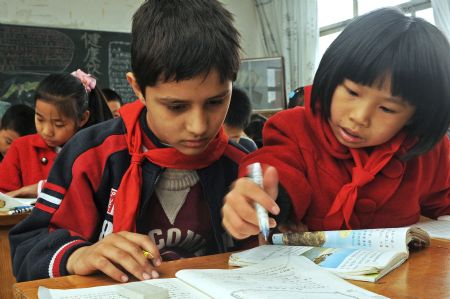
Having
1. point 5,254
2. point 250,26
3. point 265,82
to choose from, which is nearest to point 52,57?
point 265,82

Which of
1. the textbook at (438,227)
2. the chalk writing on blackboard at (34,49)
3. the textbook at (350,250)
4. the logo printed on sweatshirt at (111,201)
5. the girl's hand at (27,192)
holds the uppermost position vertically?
the chalk writing on blackboard at (34,49)

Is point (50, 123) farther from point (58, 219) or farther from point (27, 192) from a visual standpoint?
point (58, 219)

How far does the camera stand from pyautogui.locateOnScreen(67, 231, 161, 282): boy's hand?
70 centimetres

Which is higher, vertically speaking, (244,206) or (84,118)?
(84,118)

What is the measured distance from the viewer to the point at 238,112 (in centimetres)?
280

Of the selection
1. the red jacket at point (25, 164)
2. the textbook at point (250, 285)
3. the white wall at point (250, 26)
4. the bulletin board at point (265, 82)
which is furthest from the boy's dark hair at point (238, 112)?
the white wall at point (250, 26)

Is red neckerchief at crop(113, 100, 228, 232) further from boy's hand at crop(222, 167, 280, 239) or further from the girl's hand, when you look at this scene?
the girl's hand

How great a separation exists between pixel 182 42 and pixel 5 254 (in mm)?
1188

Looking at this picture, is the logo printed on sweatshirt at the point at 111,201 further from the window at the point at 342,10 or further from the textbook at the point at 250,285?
the window at the point at 342,10

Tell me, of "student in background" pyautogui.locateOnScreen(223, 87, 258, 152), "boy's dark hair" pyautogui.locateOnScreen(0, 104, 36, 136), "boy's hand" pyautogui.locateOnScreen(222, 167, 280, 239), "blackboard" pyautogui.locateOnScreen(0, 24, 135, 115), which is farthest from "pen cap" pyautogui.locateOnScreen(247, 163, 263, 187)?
"blackboard" pyautogui.locateOnScreen(0, 24, 135, 115)

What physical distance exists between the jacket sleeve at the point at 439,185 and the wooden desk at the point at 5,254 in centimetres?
122

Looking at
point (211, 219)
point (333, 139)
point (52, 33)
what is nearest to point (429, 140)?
point (333, 139)

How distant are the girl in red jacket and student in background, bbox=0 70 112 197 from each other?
139 centimetres

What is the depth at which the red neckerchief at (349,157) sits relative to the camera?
1.01m
